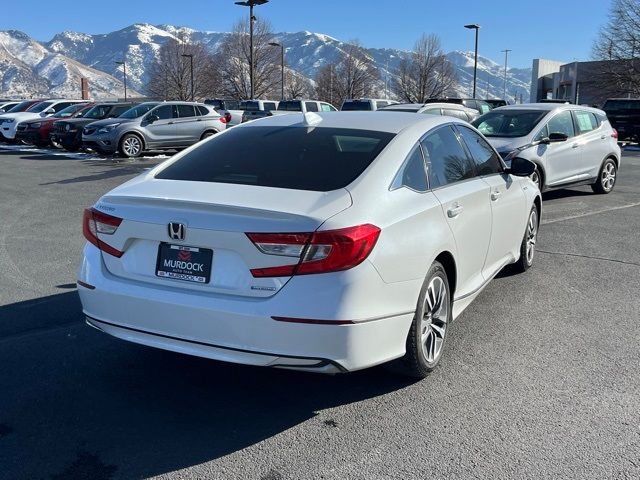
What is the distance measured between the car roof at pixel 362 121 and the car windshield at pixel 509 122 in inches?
256

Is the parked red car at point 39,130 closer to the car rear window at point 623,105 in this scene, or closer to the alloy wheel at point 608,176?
the alloy wheel at point 608,176

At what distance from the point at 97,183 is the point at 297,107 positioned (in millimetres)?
15581

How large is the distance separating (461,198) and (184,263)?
6.55 feet

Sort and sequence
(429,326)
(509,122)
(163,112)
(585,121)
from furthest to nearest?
(163,112), (585,121), (509,122), (429,326)

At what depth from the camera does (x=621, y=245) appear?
7977 millimetres

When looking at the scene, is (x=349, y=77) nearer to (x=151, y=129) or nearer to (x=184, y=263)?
(x=151, y=129)

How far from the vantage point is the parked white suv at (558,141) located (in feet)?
34.8

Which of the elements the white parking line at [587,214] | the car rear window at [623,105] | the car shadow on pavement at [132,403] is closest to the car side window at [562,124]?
the white parking line at [587,214]

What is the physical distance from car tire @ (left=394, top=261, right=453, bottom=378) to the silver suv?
16.4 metres

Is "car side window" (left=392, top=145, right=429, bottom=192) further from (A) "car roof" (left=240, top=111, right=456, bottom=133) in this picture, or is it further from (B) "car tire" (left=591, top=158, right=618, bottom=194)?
(B) "car tire" (left=591, top=158, right=618, bottom=194)

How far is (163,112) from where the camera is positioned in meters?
19.8

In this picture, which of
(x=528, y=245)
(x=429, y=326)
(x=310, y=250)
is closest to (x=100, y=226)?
(x=310, y=250)

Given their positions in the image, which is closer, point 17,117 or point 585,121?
point 585,121

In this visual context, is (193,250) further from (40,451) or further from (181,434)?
(40,451)
